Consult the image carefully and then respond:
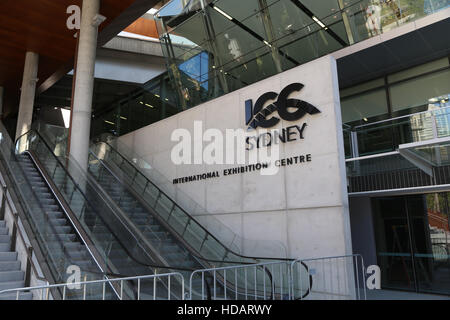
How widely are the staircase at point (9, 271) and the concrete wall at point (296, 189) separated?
4741 mm

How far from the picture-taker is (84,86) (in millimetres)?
11953

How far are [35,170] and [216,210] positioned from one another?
584 centimetres

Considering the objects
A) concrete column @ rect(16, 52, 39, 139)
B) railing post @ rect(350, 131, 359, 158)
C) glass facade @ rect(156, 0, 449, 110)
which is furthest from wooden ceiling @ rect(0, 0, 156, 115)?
railing post @ rect(350, 131, 359, 158)

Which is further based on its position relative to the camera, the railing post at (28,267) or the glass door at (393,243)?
the glass door at (393,243)

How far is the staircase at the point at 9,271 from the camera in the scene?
6.57 meters

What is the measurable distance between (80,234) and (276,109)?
545 cm

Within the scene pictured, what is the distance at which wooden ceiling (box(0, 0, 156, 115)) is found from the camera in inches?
506

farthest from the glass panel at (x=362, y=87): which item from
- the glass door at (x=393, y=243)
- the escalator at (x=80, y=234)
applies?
the escalator at (x=80, y=234)

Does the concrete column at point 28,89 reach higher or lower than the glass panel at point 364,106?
higher

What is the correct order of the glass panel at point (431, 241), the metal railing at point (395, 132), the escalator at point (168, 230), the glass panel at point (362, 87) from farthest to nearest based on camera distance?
the glass panel at point (362, 87)
the glass panel at point (431, 241)
the metal railing at point (395, 132)
the escalator at point (168, 230)

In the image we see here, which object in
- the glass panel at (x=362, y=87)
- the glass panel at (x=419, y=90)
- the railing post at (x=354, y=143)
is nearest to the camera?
the railing post at (x=354, y=143)

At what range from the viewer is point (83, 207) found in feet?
27.2

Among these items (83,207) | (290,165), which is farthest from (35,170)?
(290,165)

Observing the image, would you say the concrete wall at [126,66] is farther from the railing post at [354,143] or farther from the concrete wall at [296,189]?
the railing post at [354,143]
